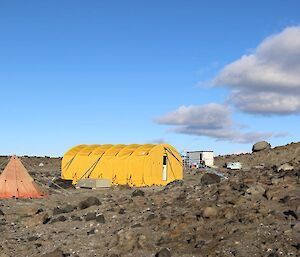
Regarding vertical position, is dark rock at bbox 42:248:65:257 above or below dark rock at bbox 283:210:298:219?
below

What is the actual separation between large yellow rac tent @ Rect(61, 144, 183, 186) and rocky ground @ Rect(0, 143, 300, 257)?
14426 millimetres

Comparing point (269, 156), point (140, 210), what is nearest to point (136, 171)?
point (140, 210)

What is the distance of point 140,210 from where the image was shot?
17.1 m

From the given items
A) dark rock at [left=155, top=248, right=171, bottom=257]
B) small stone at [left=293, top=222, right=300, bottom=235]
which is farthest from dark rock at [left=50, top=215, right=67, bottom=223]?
small stone at [left=293, top=222, right=300, bottom=235]

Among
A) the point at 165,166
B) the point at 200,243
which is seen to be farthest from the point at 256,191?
the point at 165,166

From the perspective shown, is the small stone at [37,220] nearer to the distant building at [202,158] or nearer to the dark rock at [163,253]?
the dark rock at [163,253]

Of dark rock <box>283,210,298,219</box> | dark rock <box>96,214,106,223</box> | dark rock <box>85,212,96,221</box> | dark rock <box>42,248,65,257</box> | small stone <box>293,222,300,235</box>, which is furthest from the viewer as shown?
dark rock <box>85,212,96,221</box>

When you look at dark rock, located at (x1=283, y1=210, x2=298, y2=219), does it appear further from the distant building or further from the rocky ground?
the distant building

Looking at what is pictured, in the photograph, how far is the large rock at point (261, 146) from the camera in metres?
67.1

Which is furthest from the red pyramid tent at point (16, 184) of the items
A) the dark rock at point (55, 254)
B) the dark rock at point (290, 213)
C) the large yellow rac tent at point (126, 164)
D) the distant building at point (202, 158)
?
the distant building at point (202, 158)

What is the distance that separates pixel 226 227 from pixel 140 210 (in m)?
5.45

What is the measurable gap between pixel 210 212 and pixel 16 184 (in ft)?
50.7

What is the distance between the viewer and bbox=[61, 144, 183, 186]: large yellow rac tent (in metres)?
34.0

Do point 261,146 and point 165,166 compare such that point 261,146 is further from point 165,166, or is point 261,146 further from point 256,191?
point 256,191
